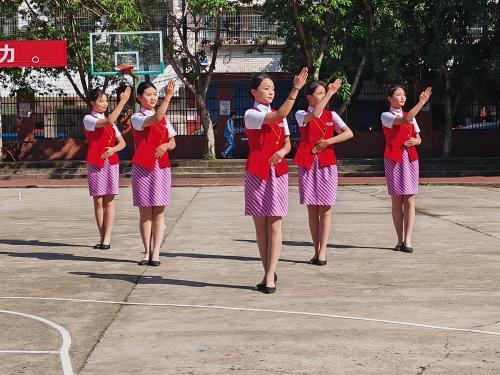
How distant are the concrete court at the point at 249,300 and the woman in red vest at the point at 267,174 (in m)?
0.38

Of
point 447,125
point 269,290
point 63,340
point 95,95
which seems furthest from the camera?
point 447,125

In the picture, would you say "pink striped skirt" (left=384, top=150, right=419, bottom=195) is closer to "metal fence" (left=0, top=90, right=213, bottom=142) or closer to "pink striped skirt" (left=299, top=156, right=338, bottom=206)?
"pink striped skirt" (left=299, top=156, right=338, bottom=206)

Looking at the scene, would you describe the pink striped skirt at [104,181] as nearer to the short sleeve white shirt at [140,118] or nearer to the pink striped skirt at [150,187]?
the pink striped skirt at [150,187]

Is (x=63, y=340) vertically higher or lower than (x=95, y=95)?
lower

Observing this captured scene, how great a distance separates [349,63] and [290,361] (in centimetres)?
2788

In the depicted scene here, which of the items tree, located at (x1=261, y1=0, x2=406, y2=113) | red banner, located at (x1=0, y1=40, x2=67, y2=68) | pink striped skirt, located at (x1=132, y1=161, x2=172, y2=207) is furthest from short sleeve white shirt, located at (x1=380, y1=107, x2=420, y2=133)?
red banner, located at (x1=0, y1=40, x2=67, y2=68)

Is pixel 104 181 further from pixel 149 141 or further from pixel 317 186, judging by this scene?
pixel 317 186

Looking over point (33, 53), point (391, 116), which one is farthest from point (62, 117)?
point (391, 116)

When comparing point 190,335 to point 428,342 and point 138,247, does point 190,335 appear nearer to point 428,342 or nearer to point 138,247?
point 428,342

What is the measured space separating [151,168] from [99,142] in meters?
1.77

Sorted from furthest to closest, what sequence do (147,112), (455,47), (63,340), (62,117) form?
(62,117) < (455,47) < (147,112) < (63,340)

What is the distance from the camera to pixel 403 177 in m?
12.5

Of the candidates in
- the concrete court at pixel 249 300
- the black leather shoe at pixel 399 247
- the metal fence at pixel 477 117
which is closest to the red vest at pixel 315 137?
the concrete court at pixel 249 300

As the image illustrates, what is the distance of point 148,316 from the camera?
27.2 feet
